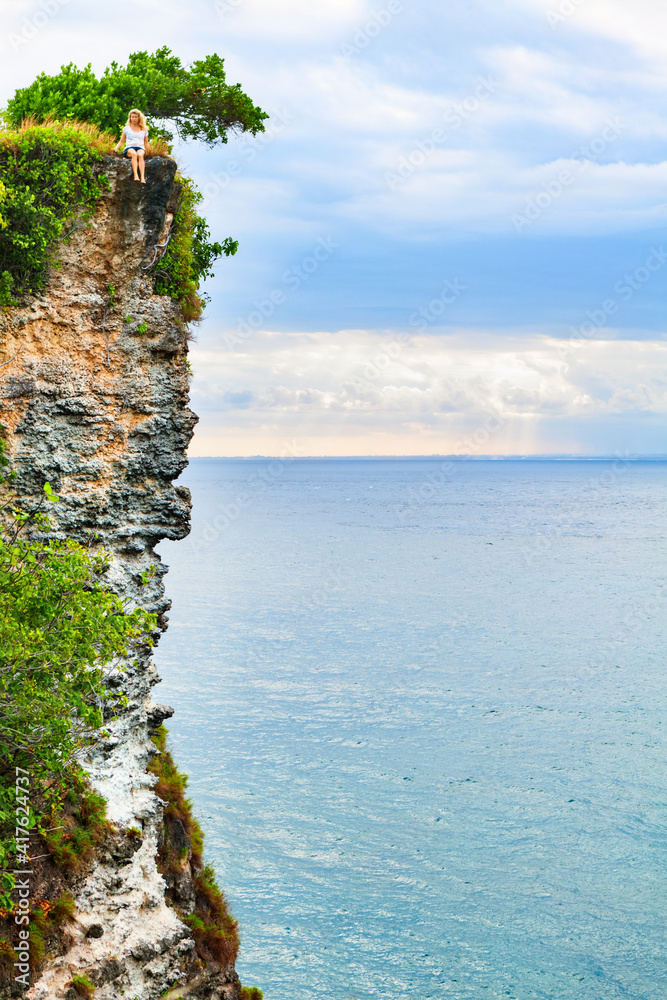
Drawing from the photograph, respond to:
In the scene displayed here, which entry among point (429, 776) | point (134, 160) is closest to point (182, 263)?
Answer: point (134, 160)

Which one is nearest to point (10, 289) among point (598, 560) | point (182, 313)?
point (182, 313)

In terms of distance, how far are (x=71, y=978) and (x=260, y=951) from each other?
15.9 meters

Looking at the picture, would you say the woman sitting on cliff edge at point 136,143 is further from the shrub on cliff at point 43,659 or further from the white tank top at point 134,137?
the shrub on cliff at point 43,659

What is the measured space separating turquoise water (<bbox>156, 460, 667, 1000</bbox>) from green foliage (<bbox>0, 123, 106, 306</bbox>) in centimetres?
2544

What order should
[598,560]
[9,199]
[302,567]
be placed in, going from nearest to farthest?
1. [9,199]
2. [302,567]
3. [598,560]

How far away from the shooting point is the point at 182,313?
21.1 meters

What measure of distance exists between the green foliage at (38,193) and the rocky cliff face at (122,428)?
1.67 feet

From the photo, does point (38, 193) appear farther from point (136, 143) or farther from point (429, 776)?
point (429, 776)

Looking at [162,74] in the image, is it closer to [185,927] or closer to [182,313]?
[182,313]

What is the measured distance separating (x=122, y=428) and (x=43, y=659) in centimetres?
798

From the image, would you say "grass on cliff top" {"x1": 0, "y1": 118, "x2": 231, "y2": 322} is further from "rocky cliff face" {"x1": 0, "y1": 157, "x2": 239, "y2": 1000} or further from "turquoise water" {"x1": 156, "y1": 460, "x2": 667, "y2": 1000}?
"turquoise water" {"x1": 156, "y1": 460, "x2": 667, "y2": 1000}

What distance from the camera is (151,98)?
29.2 metres

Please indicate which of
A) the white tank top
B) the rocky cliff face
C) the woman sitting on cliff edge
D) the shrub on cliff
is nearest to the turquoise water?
the rocky cliff face

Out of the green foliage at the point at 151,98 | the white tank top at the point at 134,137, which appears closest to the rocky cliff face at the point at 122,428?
the white tank top at the point at 134,137
